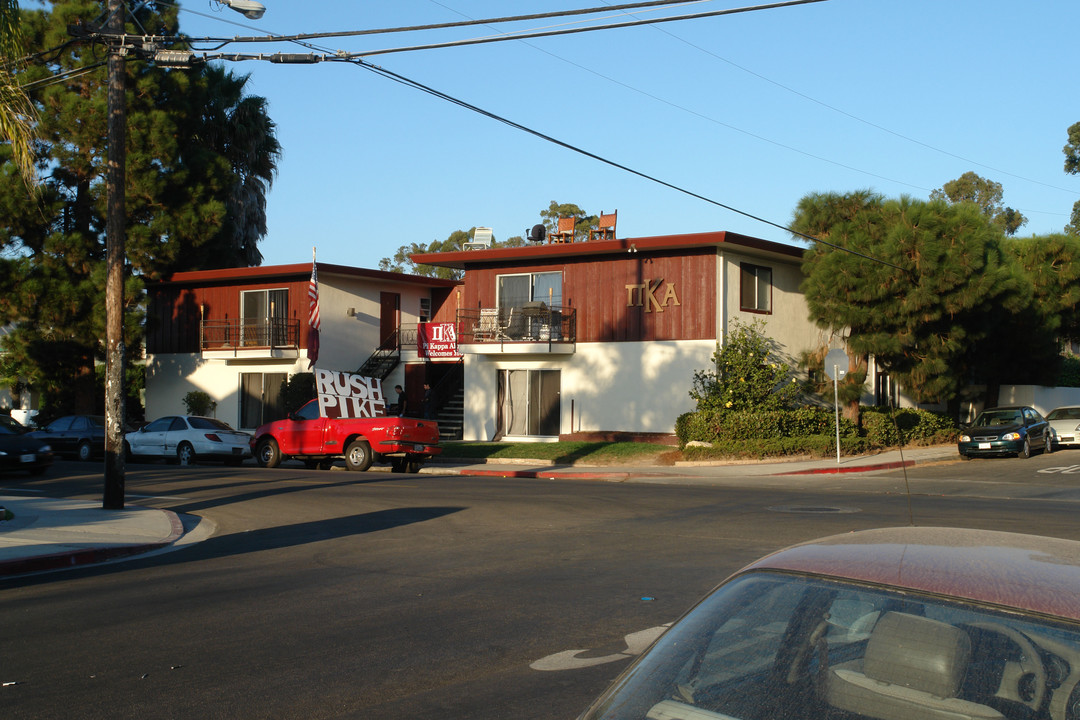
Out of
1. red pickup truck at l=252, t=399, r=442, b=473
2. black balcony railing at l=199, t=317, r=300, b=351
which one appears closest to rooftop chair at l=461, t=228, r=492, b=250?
black balcony railing at l=199, t=317, r=300, b=351

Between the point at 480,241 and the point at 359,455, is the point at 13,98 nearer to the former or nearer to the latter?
the point at 359,455

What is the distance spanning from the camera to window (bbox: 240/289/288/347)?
37306mm

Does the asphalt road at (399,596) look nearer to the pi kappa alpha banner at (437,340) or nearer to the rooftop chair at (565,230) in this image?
the rooftop chair at (565,230)

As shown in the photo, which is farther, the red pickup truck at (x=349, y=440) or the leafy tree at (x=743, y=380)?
the leafy tree at (x=743, y=380)

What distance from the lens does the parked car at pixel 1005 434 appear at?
90.6 ft

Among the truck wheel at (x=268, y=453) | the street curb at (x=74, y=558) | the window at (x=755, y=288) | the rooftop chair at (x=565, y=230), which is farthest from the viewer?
the rooftop chair at (x=565, y=230)

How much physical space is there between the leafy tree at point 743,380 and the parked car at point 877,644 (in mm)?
25214

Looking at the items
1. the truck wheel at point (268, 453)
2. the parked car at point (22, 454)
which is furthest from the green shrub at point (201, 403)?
the parked car at point (22, 454)

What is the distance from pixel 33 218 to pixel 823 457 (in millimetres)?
31064

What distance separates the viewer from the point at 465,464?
91.1 feet

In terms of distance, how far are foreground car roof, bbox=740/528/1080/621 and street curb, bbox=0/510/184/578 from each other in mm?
10114

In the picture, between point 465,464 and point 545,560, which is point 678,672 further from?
point 465,464

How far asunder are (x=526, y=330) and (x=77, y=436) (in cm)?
1493

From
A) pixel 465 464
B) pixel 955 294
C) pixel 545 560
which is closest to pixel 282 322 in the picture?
pixel 465 464
